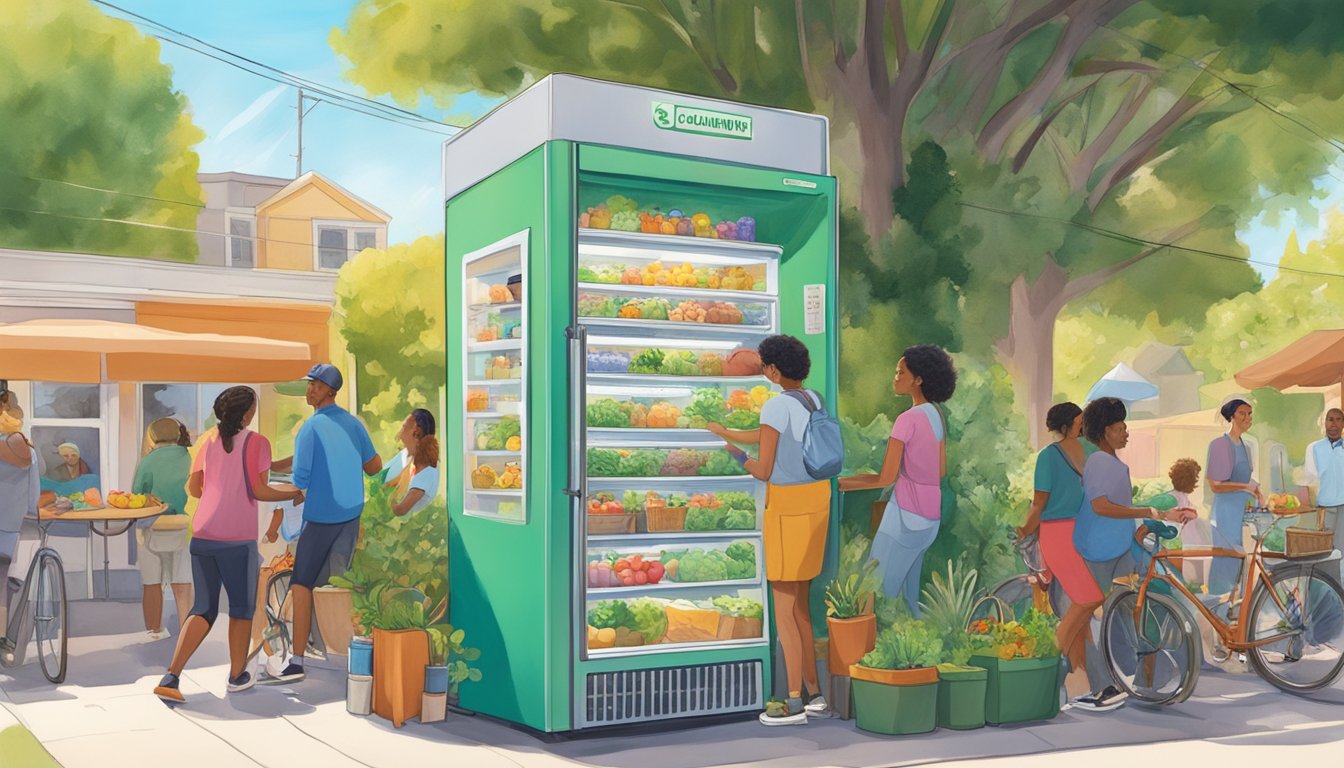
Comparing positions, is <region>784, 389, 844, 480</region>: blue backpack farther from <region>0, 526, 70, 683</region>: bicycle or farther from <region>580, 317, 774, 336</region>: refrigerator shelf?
<region>0, 526, 70, 683</region>: bicycle

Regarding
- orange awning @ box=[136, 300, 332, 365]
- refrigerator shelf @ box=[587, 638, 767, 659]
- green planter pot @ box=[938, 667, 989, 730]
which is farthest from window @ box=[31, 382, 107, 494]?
green planter pot @ box=[938, 667, 989, 730]

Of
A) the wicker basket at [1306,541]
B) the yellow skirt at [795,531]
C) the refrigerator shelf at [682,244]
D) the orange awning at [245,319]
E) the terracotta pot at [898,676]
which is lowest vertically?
the terracotta pot at [898,676]

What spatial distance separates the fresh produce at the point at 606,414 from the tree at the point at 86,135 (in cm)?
2447

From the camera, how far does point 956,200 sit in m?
10.9

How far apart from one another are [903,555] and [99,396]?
11.8m

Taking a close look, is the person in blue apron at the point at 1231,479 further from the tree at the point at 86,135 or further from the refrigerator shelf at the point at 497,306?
the tree at the point at 86,135

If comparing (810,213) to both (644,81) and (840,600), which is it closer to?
(840,600)

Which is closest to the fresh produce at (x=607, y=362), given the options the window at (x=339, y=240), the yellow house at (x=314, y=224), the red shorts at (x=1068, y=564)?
the red shorts at (x=1068, y=564)

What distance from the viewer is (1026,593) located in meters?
8.45

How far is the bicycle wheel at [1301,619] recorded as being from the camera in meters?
8.30

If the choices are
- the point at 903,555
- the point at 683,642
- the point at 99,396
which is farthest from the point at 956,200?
the point at 99,396

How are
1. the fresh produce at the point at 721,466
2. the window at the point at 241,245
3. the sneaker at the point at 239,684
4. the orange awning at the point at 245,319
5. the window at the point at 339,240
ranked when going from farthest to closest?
the window at the point at 241,245
the window at the point at 339,240
the orange awning at the point at 245,319
the sneaker at the point at 239,684
the fresh produce at the point at 721,466

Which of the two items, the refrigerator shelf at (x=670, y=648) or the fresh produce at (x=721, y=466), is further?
the fresh produce at (x=721, y=466)

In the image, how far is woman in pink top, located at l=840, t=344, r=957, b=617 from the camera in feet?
24.2
